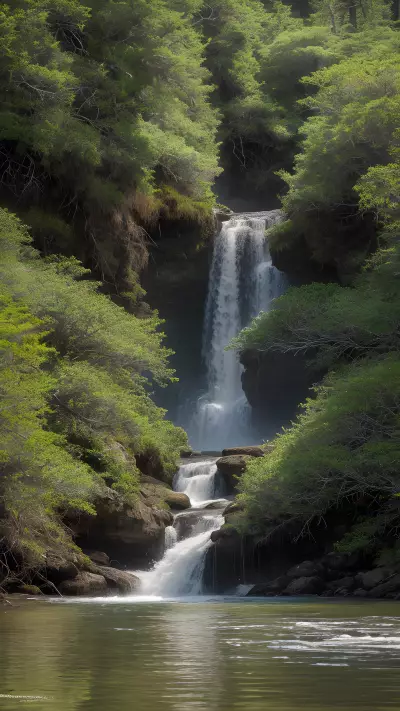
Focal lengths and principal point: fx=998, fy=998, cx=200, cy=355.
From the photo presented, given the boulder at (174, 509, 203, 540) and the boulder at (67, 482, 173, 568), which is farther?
the boulder at (174, 509, 203, 540)

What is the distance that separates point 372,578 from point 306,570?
232 centimetres

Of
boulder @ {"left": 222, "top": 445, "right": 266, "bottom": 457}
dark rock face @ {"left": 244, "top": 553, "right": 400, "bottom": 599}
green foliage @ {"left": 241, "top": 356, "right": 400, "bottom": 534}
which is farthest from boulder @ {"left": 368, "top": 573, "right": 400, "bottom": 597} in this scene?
boulder @ {"left": 222, "top": 445, "right": 266, "bottom": 457}

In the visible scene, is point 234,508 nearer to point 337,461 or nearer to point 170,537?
point 170,537

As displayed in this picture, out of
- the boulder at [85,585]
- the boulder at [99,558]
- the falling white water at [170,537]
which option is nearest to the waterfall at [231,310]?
the falling white water at [170,537]

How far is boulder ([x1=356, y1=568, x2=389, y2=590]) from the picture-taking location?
76.4 feet

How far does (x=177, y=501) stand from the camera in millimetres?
31203

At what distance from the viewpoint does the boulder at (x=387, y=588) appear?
73.5 feet

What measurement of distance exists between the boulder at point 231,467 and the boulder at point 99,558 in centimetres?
680

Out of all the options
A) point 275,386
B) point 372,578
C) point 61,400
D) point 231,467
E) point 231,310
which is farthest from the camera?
point 231,310

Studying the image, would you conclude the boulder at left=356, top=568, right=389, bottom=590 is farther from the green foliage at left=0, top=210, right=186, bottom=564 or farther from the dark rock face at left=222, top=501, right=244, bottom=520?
the green foliage at left=0, top=210, right=186, bottom=564

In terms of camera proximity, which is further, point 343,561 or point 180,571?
point 180,571

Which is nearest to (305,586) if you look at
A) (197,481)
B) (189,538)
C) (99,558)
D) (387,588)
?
(387,588)

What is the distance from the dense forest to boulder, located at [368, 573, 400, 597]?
6.28 feet

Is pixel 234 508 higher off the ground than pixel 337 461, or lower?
lower
